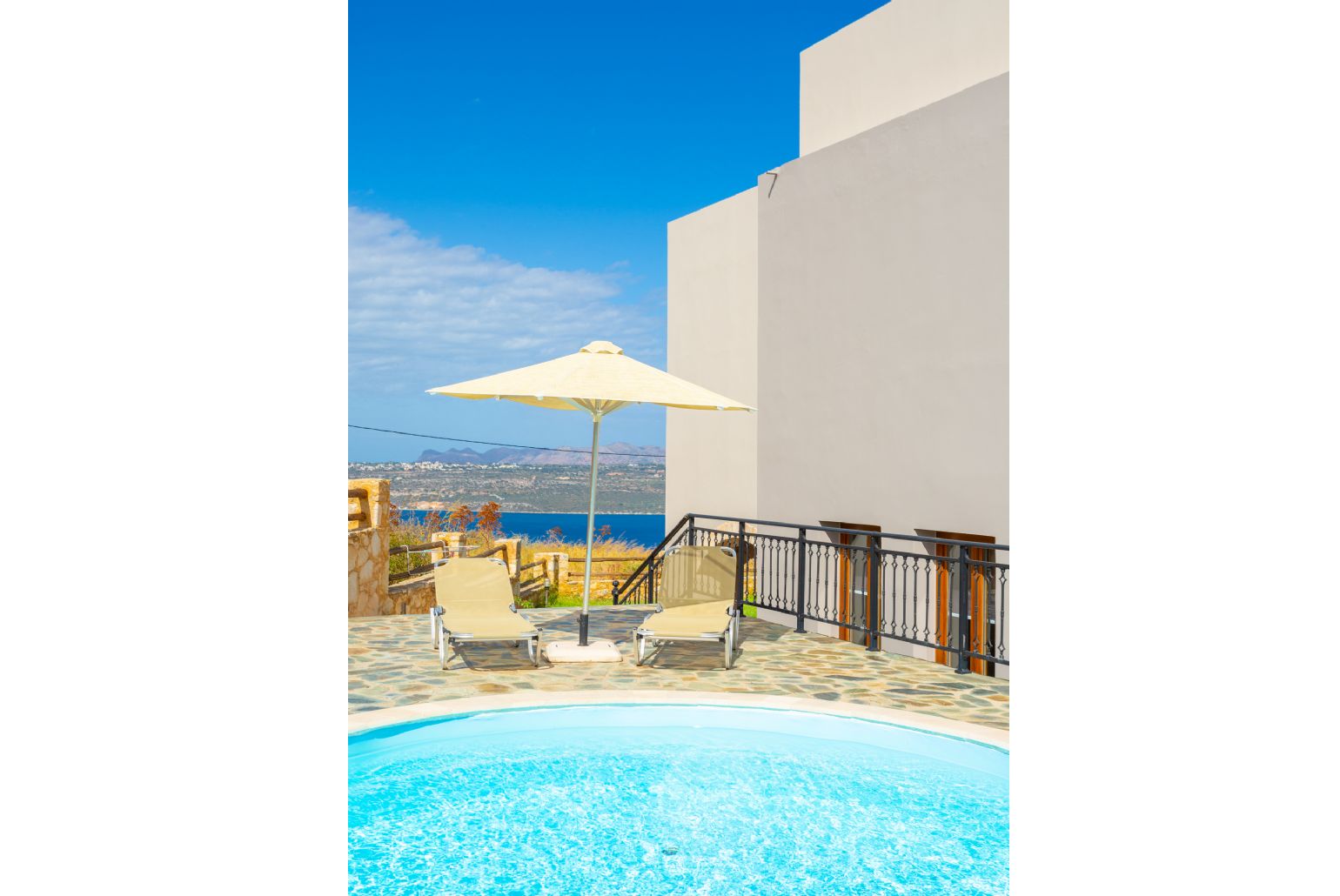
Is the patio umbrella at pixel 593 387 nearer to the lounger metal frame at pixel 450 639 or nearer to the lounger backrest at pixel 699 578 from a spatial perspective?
the lounger metal frame at pixel 450 639

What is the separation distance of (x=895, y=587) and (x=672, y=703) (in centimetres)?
415

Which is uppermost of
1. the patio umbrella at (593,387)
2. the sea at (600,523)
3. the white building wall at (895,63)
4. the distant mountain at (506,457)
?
the white building wall at (895,63)

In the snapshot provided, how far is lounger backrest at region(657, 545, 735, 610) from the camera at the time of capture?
26.3 ft

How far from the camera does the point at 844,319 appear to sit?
452 inches

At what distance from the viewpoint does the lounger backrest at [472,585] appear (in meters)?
7.66

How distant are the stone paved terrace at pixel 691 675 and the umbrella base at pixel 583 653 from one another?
0.07 meters

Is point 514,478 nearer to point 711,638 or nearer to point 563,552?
point 563,552

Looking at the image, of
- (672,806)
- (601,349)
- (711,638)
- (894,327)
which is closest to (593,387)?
(601,349)

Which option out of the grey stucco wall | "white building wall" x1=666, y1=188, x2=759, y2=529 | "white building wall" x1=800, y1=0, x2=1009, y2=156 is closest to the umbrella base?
the grey stucco wall

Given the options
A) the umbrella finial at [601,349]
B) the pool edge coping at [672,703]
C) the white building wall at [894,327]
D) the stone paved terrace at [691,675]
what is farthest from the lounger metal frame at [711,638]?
the white building wall at [894,327]
